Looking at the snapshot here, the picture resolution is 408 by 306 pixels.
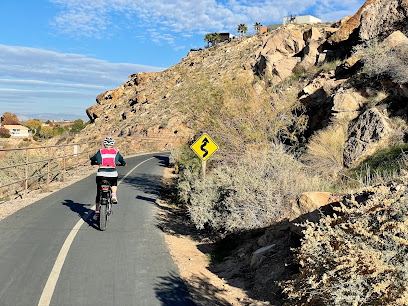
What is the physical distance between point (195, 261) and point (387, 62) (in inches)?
447

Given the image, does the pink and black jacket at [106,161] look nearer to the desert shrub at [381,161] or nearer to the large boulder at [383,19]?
the desert shrub at [381,161]

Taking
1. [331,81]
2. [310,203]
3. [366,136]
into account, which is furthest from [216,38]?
[310,203]

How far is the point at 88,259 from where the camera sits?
6.75 metres

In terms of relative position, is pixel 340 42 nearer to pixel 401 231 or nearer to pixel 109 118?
pixel 401 231

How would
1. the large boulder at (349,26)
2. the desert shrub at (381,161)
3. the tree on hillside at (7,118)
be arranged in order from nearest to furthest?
the desert shrub at (381,161)
the large boulder at (349,26)
the tree on hillside at (7,118)

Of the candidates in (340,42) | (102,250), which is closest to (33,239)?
(102,250)

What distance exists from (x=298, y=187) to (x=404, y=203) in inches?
169

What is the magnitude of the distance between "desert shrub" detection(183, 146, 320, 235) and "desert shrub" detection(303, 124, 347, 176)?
1.99 meters

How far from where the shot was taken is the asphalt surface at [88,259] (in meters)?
5.36

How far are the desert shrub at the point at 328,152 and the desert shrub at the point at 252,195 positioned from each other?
1.99 meters

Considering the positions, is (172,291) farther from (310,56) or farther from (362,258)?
(310,56)

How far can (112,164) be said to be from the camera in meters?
9.04

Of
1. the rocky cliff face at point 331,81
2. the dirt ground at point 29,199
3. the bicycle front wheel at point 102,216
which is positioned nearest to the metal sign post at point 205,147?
the rocky cliff face at point 331,81

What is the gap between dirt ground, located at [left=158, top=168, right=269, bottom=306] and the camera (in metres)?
5.86
